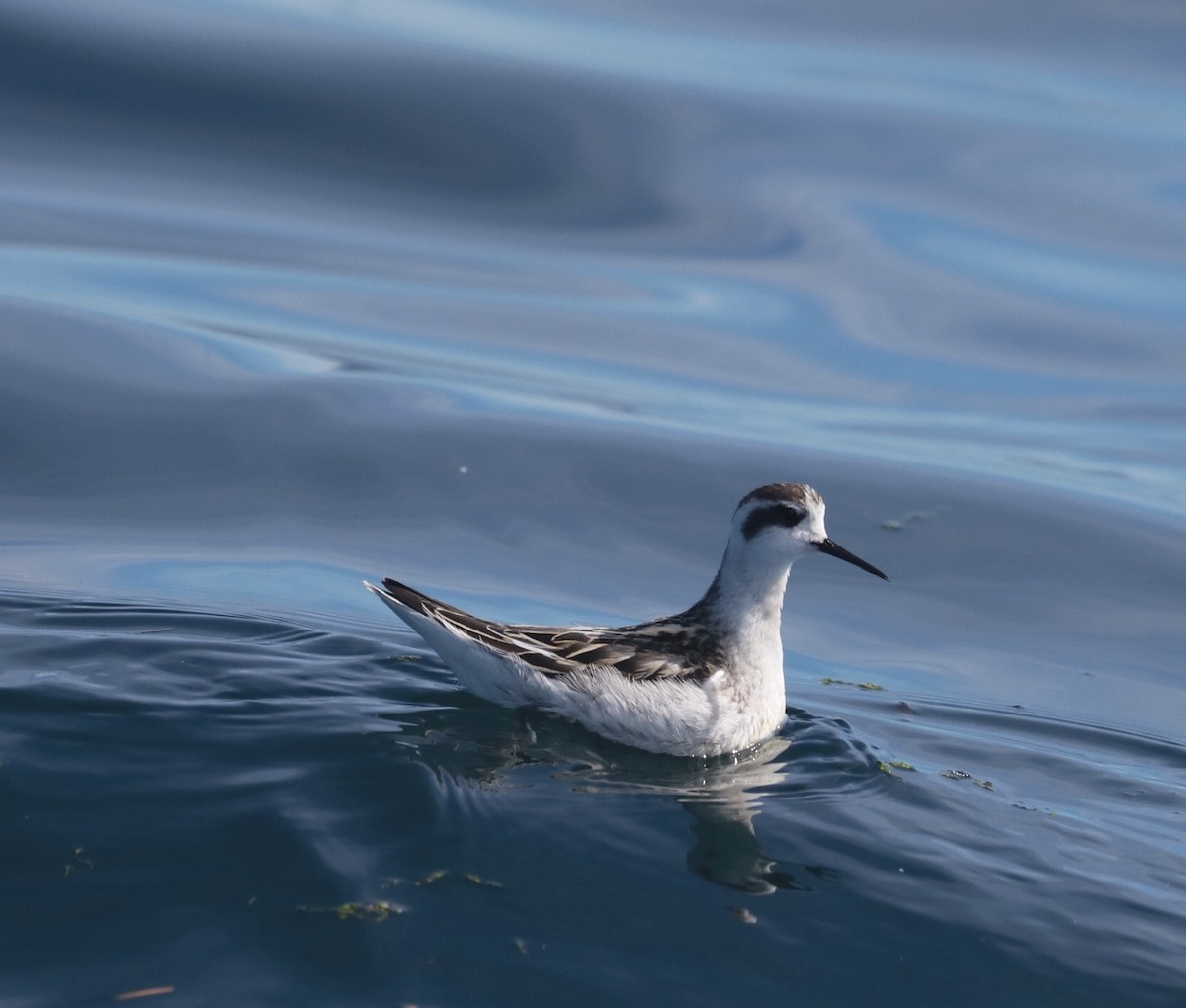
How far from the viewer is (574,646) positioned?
320 inches

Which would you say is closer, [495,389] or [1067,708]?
[1067,708]

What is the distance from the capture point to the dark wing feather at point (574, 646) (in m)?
8.03

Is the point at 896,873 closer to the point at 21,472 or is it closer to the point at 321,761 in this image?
the point at 321,761

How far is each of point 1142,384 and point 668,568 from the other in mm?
5312

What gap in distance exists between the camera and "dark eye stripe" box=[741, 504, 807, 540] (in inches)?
337

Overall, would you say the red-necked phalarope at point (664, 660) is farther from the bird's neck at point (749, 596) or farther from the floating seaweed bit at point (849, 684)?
the floating seaweed bit at point (849, 684)

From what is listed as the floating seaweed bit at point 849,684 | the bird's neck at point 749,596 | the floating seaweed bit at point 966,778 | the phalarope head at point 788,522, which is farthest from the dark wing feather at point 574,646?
the floating seaweed bit at point 849,684

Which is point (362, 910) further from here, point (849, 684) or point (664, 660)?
point (849, 684)

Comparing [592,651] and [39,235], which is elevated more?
[39,235]

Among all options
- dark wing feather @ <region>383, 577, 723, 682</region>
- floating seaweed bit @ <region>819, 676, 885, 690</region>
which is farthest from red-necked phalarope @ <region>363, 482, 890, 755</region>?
floating seaweed bit @ <region>819, 676, 885, 690</region>

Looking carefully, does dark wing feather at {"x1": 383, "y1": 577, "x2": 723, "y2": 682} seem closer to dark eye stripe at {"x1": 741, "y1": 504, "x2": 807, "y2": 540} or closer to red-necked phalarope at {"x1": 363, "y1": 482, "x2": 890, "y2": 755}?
red-necked phalarope at {"x1": 363, "y1": 482, "x2": 890, "y2": 755}

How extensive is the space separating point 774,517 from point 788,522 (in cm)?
8

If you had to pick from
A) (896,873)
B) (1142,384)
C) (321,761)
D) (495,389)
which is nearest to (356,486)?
(495,389)

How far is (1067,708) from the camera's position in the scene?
9.34 meters
